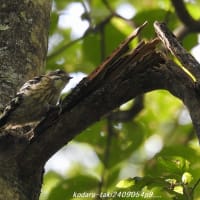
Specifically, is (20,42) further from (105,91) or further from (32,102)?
(105,91)

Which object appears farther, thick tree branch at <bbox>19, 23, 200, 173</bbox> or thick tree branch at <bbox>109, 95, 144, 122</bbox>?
thick tree branch at <bbox>109, 95, 144, 122</bbox>

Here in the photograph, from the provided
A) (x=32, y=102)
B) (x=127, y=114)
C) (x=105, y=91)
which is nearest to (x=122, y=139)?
(x=127, y=114)

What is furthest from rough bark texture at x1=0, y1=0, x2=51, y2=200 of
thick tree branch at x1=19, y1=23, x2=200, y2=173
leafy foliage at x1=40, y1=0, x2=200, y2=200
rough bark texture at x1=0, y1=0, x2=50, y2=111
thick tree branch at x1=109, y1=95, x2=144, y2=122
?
thick tree branch at x1=109, y1=95, x2=144, y2=122

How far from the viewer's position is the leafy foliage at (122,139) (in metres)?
2.72

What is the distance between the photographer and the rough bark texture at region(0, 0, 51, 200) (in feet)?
8.58

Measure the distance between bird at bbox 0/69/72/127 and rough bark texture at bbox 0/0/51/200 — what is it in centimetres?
4

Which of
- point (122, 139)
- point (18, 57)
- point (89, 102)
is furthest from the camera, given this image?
point (122, 139)

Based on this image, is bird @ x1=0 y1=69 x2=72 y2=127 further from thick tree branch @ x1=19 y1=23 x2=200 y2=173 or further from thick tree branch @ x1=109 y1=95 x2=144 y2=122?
thick tree branch @ x1=109 y1=95 x2=144 y2=122

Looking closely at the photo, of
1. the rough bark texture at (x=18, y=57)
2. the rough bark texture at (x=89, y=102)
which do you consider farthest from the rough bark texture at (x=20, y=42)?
the rough bark texture at (x=89, y=102)

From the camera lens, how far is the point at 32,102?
10.1 ft

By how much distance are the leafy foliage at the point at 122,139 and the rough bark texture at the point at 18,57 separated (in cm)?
44

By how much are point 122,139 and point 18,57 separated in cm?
150

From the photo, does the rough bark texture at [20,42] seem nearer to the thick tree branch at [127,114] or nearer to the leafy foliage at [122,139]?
the leafy foliage at [122,139]

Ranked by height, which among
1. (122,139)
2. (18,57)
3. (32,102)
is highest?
(18,57)
